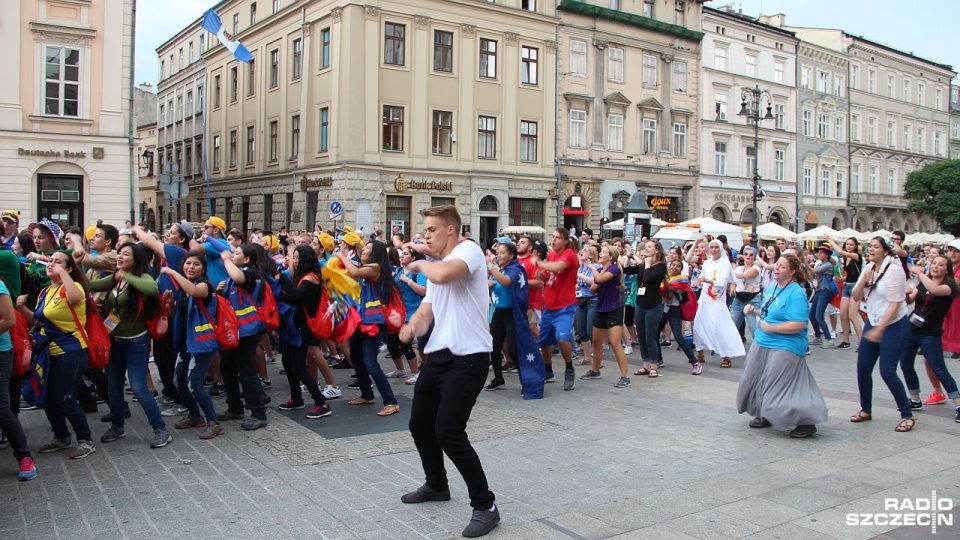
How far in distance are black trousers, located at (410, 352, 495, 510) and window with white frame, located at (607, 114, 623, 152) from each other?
34560mm

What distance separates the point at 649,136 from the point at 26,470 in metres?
37.2

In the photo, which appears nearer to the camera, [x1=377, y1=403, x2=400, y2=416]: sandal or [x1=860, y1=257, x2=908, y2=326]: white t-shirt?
[x1=860, y1=257, x2=908, y2=326]: white t-shirt

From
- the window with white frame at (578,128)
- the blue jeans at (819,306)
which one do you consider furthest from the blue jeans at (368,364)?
the window with white frame at (578,128)

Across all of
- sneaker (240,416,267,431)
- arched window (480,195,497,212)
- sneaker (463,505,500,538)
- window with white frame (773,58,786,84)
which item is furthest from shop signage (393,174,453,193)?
sneaker (463,505,500,538)

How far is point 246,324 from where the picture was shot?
748 centimetres

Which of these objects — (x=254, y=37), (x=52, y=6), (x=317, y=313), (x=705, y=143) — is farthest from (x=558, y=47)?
(x=317, y=313)

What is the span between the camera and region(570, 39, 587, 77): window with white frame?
36938 millimetres

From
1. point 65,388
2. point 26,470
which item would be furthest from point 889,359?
point 26,470

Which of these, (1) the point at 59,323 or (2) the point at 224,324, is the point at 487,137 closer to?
(2) the point at 224,324

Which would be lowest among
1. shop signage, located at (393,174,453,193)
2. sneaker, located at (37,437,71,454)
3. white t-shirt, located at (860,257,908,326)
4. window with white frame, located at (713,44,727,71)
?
sneaker, located at (37,437,71,454)

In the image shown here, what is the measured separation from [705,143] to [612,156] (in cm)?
715

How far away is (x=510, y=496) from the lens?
18.5 feet

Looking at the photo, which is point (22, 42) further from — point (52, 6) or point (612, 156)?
point (612, 156)

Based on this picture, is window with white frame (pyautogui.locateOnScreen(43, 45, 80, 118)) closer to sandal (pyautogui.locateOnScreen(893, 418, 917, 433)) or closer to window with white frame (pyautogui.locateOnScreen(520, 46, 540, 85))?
window with white frame (pyautogui.locateOnScreen(520, 46, 540, 85))
